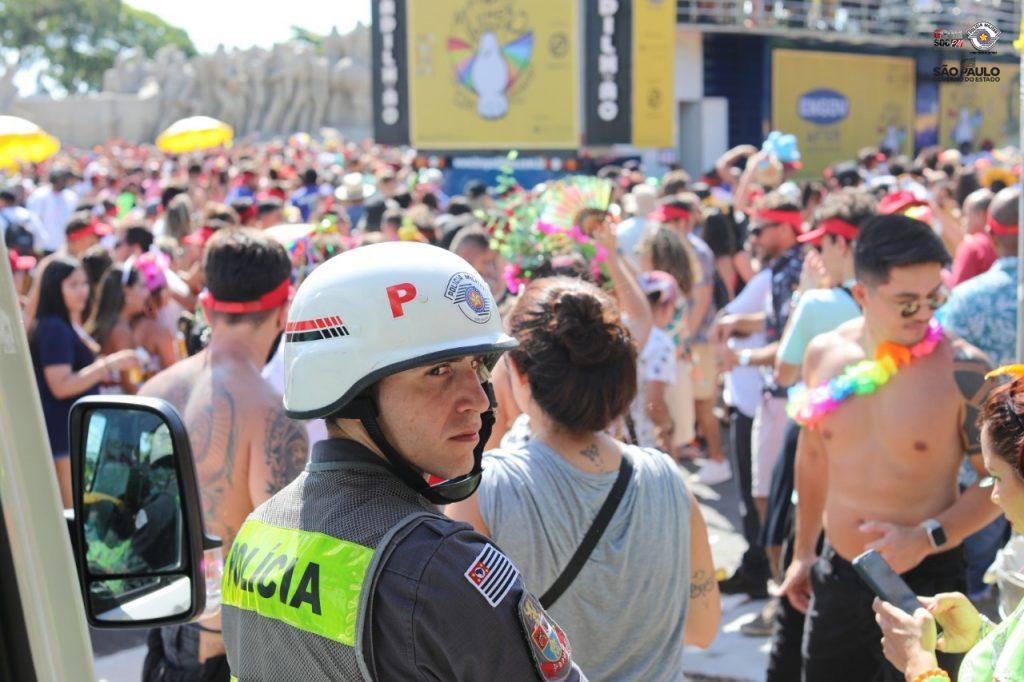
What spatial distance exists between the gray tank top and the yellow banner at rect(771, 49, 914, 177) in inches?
916

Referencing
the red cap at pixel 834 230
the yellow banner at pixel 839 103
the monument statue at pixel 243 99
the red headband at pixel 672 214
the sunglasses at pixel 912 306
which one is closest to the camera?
the sunglasses at pixel 912 306

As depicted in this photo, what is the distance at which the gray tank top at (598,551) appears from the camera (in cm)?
236

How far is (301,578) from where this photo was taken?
1555mm

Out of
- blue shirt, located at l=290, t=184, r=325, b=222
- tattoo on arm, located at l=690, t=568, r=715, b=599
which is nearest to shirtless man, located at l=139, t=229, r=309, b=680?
tattoo on arm, located at l=690, t=568, r=715, b=599

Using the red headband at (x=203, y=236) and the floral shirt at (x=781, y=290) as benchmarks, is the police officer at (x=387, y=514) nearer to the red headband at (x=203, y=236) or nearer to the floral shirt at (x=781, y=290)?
the floral shirt at (x=781, y=290)

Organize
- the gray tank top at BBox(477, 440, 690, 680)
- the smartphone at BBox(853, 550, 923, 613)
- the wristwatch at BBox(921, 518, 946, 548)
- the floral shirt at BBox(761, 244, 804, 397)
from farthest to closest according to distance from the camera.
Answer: the floral shirt at BBox(761, 244, 804, 397) → the wristwatch at BBox(921, 518, 946, 548) → the smartphone at BBox(853, 550, 923, 613) → the gray tank top at BBox(477, 440, 690, 680)

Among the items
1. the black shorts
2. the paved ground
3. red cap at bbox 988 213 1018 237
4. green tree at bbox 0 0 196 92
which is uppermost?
green tree at bbox 0 0 196 92

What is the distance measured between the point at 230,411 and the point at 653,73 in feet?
43.2

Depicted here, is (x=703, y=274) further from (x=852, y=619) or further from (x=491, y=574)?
(x=491, y=574)

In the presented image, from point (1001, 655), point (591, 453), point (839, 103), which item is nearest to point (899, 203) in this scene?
point (591, 453)

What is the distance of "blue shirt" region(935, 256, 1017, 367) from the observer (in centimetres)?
501

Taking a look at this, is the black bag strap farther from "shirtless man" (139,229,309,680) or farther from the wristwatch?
the wristwatch

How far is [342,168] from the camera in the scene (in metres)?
18.9

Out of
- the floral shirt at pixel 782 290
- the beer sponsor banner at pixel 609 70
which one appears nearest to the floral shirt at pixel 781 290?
the floral shirt at pixel 782 290
